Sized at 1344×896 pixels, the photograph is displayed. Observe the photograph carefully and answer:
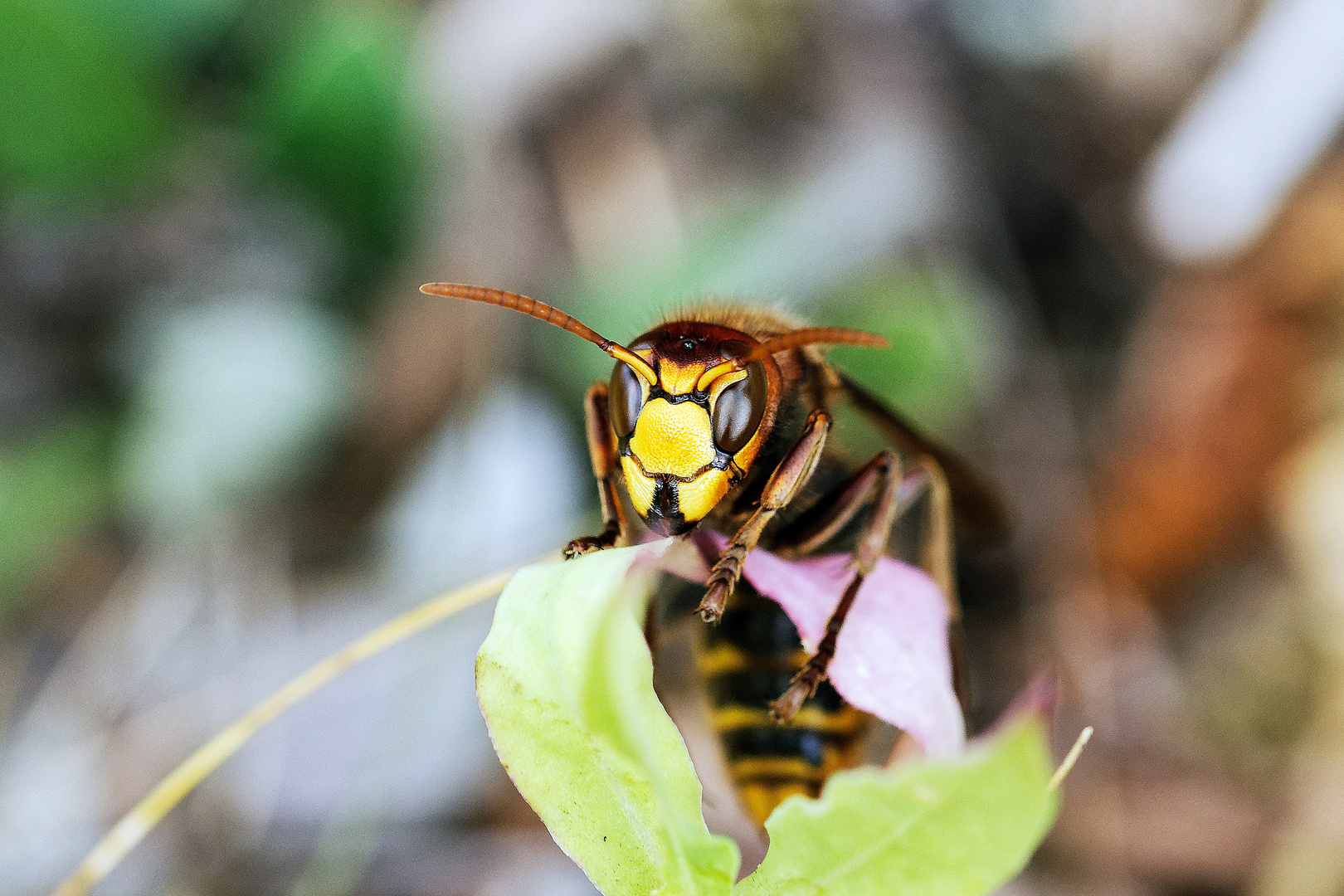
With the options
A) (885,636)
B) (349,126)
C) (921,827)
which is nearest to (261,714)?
(885,636)

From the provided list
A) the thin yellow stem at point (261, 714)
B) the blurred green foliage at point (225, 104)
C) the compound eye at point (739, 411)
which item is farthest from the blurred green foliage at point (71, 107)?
the compound eye at point (739, 411)

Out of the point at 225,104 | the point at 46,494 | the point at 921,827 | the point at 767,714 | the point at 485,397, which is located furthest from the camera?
the point at 225,104

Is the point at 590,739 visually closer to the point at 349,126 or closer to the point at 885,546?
the point at 885,546

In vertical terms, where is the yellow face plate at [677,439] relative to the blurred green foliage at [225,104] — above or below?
below

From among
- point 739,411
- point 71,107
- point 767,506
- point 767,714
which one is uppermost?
point 71,107

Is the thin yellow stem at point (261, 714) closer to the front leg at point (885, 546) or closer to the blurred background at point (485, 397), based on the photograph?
the front leg at point (885, 546)

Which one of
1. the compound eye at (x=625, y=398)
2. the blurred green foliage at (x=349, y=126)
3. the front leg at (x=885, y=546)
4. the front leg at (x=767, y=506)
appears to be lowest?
the front leg at (x=885, y=546)

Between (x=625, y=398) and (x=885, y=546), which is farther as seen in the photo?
(x=885, y=546)
